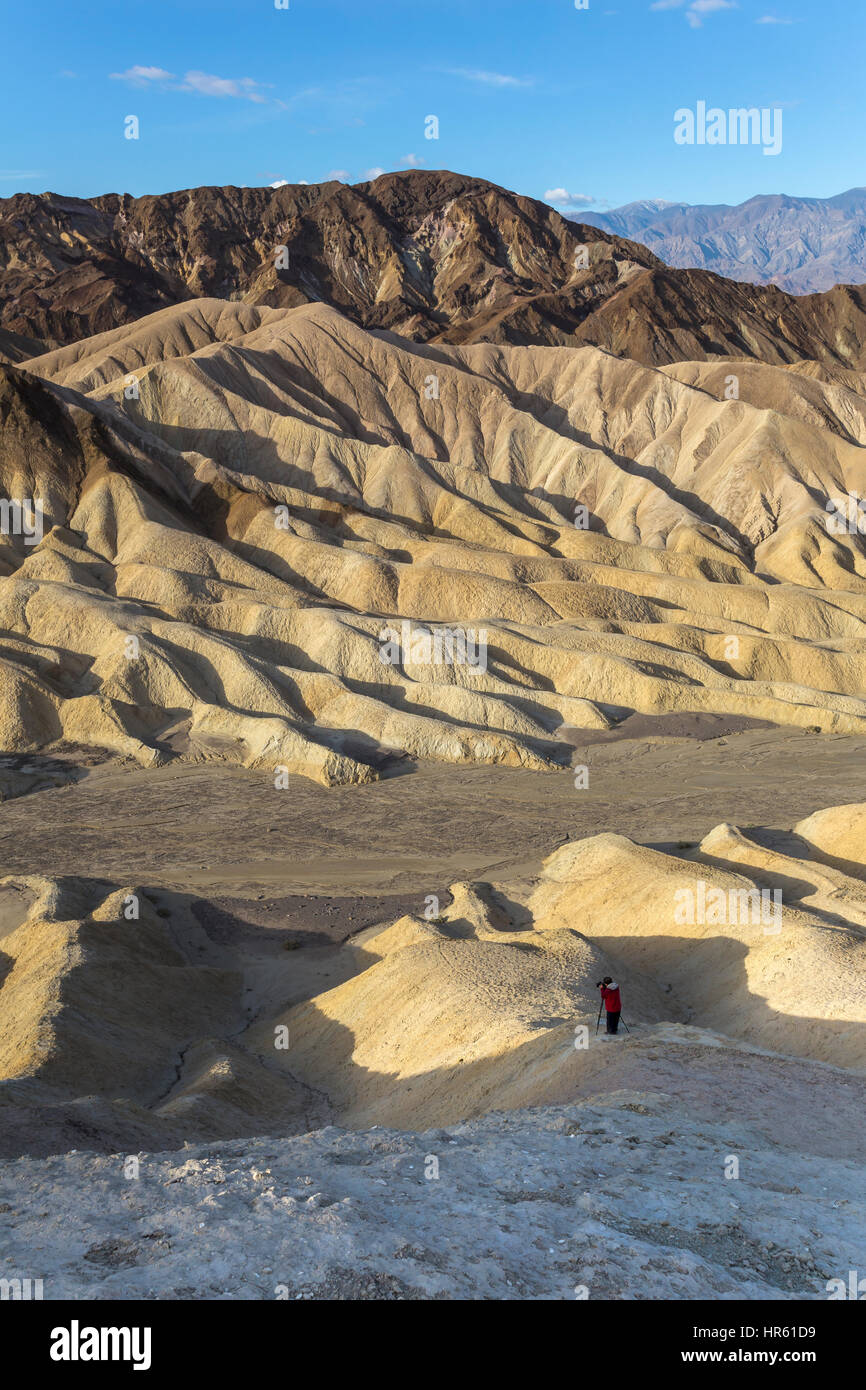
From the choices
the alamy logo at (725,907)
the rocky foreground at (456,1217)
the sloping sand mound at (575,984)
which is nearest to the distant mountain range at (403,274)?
the sloping sand mound at (575,984)

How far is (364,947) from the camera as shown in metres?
28.5

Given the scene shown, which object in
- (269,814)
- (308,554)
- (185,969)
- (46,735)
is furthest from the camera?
(308,554)

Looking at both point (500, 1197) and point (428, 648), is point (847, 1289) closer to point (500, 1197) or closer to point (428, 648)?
point (500, 1197)

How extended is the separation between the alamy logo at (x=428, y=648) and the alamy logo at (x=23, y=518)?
85.2ft

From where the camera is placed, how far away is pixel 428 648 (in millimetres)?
55906

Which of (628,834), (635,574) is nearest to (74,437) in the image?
(635,574)

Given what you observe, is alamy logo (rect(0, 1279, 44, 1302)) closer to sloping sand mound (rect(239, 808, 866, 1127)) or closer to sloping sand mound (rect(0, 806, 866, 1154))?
sloping sand mound (rect(0, 806, 866, 1154))

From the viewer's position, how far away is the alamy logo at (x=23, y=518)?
6650cm

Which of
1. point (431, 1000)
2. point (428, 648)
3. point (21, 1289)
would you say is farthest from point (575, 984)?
point (428, 648)

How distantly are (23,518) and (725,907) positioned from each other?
2219 inches

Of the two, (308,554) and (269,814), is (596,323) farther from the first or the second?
(269,814)
